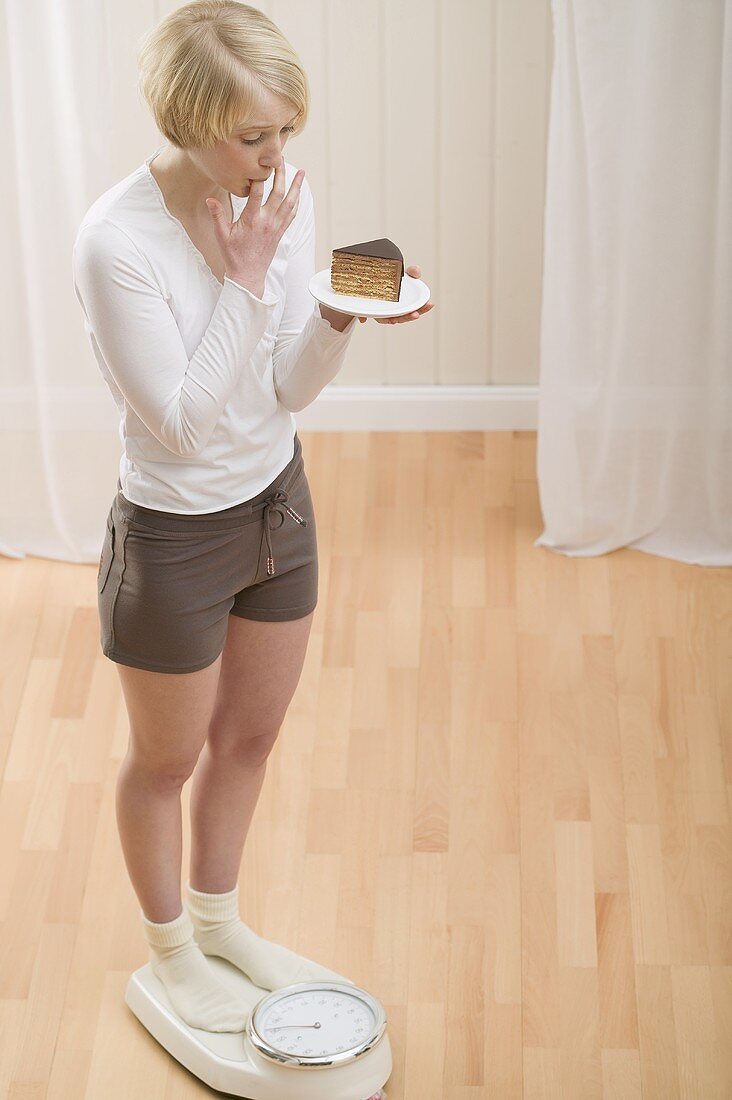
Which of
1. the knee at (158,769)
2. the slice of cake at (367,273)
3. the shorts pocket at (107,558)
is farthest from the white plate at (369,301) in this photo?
the knee at (158,769)

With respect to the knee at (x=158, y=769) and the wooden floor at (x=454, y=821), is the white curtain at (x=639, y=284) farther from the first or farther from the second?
the knee at (x=158, y=769)

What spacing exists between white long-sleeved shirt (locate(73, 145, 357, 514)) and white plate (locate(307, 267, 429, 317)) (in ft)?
0.12

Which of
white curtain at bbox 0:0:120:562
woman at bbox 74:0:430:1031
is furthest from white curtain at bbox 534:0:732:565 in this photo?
woman at bbox 74:0:430:1031

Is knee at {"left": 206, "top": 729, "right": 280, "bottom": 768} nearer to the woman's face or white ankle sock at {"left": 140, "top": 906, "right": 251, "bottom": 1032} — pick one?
white ankle sock at {"left": 140, "top": 906, "right": 251, "bottom": 1032}

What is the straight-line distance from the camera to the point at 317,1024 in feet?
6.79

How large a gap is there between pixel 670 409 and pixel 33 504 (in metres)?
1.41

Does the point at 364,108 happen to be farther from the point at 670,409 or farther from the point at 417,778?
the point at 417,778

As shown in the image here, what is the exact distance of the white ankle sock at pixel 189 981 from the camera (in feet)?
6.93

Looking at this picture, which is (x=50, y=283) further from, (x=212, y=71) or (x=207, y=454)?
(x=212, y=71)

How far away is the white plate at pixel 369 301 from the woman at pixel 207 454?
1.5 inches

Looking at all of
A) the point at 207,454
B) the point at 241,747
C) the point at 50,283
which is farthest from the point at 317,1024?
the point at 50,283

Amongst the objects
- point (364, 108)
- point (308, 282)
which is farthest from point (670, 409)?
point (308, 282)

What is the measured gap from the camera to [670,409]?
3.22 meters

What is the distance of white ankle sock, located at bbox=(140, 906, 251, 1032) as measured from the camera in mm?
2113
